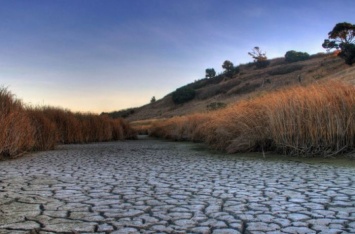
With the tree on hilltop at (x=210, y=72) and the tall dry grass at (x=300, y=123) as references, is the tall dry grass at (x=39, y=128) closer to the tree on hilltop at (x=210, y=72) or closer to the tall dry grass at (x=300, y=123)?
the tall dry grass at (x=300, y=123)

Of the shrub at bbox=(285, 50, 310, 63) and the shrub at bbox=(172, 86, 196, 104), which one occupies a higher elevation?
the shrub at bbox=(285, 50, 310, 63)

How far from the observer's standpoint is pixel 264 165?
6.01m

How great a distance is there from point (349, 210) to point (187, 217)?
4.16 feet

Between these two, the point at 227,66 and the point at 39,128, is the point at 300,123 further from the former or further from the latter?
the point at 227,66

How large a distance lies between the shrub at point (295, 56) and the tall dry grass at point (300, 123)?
59.8 metres

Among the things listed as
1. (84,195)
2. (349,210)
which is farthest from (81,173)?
(349,210)

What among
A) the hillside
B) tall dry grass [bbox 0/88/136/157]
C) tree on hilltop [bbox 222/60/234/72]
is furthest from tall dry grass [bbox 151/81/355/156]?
tree on hilltop [bbox 222/60/234/72]

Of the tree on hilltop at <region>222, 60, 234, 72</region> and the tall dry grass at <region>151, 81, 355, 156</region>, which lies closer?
the tall dry grass at <region>151, 81, 355, 156</region>

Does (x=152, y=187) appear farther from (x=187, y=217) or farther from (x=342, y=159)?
(x=342, y=159)

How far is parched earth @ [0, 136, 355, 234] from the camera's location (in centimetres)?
256

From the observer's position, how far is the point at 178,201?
3344mm

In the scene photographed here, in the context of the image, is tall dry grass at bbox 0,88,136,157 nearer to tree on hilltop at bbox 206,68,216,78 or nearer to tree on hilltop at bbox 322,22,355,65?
tree on hilltop at bbox 322,22,355,65

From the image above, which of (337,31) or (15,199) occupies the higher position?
(337,31)

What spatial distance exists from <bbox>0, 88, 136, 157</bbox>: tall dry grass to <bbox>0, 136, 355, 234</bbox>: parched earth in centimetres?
244
